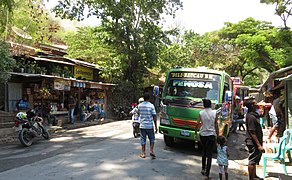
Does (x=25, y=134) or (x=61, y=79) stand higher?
(x=61, y=79)

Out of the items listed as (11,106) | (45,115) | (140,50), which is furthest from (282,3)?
(11,106)

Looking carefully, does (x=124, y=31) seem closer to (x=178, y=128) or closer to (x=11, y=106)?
(x=11, y=106)

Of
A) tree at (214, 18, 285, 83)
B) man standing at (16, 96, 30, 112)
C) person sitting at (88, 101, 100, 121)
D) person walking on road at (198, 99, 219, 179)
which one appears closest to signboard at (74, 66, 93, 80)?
person sitting at (88, 101, 100, 121)

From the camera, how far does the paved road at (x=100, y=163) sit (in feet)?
17.8

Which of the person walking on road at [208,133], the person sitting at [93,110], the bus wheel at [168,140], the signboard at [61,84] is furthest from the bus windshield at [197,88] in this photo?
the person sitting at [93,110]

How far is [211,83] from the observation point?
823 cm

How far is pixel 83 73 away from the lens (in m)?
18.9

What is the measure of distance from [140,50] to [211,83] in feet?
39.6

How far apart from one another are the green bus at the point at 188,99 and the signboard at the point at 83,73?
10776 mm

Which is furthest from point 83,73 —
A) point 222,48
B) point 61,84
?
point 222,48

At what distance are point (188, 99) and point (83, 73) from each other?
41.7ft

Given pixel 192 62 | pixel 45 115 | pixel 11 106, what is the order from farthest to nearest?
pixel 192 62
pixel 45 115
pixel 11 106

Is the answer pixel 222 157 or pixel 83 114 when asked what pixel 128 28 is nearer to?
pixel 83 114

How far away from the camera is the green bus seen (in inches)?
299
